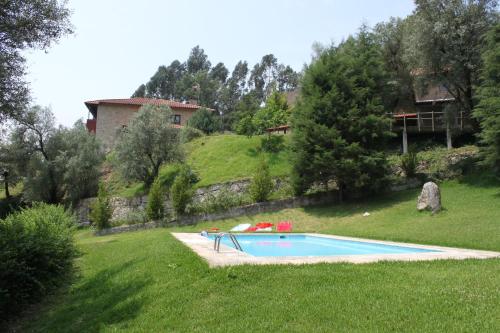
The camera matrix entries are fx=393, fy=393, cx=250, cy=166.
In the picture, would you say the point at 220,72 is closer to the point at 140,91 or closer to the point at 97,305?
the point at 140,91

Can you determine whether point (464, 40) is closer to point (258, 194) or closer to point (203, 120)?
point (258, 194)

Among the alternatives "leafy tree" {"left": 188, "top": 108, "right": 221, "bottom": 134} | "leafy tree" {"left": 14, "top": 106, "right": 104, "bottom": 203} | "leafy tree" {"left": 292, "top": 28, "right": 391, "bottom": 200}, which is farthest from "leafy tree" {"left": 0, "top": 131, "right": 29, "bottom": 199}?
"leafy tree" {"left": 292, "top": 28, "right": 391, "bottom": 200}

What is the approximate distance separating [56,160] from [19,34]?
78.8ft

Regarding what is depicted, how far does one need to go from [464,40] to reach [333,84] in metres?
8.77

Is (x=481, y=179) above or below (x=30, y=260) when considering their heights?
above

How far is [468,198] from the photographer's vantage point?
19438 mm

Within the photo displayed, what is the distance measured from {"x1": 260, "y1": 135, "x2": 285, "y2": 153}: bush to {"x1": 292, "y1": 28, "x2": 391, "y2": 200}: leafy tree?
808 centimetres

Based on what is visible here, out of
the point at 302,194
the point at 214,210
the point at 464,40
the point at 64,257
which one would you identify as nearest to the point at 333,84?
the point at 302,194

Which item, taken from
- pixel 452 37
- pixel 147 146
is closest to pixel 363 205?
pixel 452 37

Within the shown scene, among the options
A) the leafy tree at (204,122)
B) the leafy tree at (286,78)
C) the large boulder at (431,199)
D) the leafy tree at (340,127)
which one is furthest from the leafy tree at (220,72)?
the large boulder at (431,199)

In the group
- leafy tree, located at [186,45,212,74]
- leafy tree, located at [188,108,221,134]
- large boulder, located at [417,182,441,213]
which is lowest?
large boulder, located at [417,182,441,213]

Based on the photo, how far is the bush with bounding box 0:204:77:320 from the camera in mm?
8211

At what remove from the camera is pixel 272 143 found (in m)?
33.6

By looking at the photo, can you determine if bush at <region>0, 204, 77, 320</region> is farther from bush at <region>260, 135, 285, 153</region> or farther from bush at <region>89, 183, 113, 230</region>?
bush at <region>260, 135, 285, 153</region>
